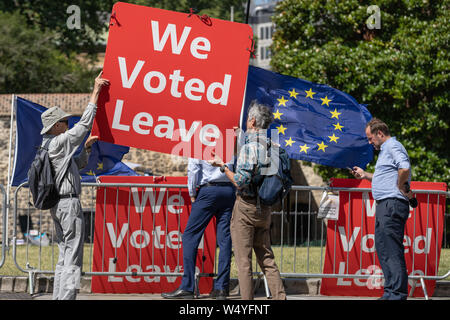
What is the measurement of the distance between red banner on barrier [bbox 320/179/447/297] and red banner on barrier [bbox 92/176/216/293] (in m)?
1.34

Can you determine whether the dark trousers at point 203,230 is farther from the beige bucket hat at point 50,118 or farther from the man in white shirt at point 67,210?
the beige bucket hat at point 50,118

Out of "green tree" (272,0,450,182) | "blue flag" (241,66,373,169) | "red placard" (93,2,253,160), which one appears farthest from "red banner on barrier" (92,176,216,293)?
"green tree" (272,0,450,182)

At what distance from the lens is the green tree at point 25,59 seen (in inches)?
1374

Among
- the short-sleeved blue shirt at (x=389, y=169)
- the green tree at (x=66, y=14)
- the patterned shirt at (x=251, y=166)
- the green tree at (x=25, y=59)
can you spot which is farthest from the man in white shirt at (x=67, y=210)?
the green tree at (x=25, y=59)

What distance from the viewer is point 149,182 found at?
7.85 m

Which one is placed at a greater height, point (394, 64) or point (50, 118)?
point (394, 64)

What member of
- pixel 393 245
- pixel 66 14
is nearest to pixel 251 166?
pixel 393 245

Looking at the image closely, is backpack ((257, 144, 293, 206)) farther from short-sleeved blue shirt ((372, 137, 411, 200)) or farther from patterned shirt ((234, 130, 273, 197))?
short-sleeved blue shirt ((372, 137, 411, 200))

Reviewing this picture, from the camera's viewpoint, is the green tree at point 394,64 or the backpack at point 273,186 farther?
the green tree at point 394,64

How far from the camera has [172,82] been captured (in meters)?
6.80

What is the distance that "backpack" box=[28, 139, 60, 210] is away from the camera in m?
5.94

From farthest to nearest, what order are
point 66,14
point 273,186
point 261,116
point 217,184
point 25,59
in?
point 25,59, point 66,14, point 217,184, point 261,116, point 273,186

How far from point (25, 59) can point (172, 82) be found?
3054 centimetres

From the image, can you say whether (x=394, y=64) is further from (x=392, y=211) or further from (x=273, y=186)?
(x=273, y=186)
